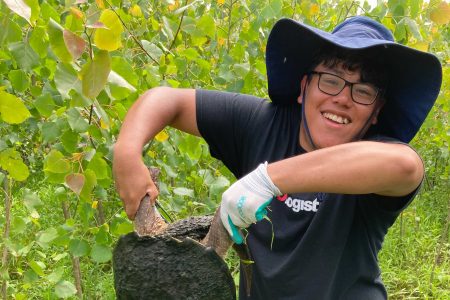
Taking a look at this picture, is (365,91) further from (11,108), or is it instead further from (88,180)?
(11,108)

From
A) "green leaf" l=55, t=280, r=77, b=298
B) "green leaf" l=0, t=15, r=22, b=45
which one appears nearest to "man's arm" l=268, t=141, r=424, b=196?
"green leaf" l=0, t=15, r=22, b=45

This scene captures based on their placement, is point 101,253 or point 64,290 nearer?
point 101,253

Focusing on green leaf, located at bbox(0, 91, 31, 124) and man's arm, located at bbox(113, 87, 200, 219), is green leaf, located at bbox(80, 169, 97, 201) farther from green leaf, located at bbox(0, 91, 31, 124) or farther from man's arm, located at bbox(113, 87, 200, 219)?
green leaf, located at bbox(0, 91, 31, 124)

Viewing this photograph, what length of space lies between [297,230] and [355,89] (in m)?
0.45

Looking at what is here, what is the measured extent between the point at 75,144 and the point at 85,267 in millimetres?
2426

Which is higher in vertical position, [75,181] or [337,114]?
[337,114]

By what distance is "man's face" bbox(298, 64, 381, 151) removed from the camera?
4.98ft

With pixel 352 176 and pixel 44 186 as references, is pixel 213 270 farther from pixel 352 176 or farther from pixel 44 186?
pixel 44 186

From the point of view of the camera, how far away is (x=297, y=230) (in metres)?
1.65

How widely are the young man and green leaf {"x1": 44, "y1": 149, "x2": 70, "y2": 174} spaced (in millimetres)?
140

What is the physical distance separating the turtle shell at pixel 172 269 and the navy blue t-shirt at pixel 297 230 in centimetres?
45

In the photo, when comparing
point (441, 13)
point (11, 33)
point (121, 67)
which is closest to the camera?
point (11, 33)

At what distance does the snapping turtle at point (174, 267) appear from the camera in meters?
1.14

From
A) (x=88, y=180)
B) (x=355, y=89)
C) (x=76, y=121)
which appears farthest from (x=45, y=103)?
(x=355, y=89)
